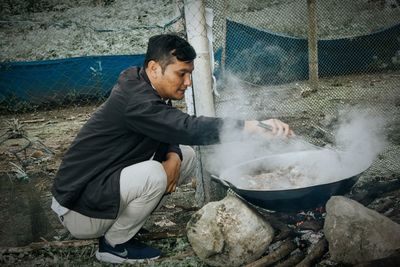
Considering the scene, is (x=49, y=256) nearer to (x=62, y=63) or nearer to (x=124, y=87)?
A: (x=124, y=87)

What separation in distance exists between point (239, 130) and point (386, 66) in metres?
8.28

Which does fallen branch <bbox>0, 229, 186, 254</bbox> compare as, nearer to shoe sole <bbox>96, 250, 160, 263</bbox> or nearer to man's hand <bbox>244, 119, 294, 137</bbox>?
shoe sole <bbox>96, 250, 160, 263</bbox>

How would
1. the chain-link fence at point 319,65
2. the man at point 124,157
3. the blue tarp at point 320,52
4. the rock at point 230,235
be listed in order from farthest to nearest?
the blue tarp at point 320,52 < the chain-link fence at point 319,65 < the rock at point 230,235 < the man at point 124,157

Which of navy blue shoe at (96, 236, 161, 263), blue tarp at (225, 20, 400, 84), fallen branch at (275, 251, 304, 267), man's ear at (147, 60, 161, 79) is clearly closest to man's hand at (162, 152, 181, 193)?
navy blue shoe at (96, 236, 161, 263)

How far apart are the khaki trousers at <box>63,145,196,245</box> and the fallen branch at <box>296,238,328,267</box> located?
1.24 meters

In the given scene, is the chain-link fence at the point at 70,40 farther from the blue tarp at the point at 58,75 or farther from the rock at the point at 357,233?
the rock at the point at 357,233

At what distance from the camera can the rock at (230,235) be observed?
2.97 m

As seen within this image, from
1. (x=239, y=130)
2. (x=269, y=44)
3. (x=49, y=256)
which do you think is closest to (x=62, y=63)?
(x=269, y=44)

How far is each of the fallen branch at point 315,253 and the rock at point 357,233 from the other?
0.10m

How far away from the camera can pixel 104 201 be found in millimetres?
2922

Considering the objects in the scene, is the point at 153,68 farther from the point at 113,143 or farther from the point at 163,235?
the point at 163,235

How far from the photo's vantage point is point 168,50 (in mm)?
2889

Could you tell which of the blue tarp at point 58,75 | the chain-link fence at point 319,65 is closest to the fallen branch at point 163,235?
the chain-link fence at point 319,65

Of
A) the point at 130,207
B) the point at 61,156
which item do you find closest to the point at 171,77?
the point at 130,207
